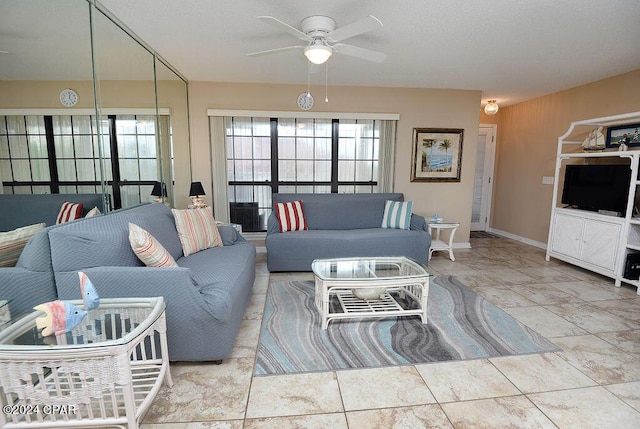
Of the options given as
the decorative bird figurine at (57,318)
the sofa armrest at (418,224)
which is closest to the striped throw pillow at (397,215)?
the sofa armrest at (418,224)

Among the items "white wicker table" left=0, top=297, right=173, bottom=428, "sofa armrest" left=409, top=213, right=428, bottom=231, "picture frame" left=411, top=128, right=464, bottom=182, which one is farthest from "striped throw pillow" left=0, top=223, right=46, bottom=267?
"picture frame" left=411, top=128, right=464, bottom=182

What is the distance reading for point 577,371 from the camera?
1988 mm

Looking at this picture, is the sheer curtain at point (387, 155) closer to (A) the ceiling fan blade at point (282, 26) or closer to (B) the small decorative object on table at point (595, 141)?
(B) the small decorative object on table at point (595, 141)

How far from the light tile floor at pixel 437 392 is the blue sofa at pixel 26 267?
0.90 m

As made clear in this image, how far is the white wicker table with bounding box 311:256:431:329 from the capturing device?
245 cm

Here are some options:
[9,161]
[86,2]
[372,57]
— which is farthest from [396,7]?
[9,161]

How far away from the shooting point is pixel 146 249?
2.04m

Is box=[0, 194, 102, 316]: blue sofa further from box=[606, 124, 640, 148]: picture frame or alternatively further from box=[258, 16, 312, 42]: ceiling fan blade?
box=[606, 124, 640, 148]: picture frame

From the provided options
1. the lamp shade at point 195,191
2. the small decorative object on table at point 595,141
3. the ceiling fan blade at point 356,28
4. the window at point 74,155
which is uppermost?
the ceiling fan blade at point 356,28

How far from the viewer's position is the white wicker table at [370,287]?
245cm

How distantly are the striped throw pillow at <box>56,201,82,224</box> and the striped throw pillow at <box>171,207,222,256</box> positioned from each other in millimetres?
819

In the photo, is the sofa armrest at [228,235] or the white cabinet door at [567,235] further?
the white cabinet door at [567,235]

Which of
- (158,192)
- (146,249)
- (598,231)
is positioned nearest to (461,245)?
(598,231)

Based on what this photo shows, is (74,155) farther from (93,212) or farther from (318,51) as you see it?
(318,51)
